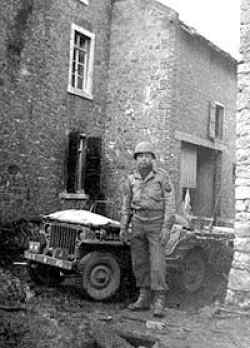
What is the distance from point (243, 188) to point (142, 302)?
2052mm

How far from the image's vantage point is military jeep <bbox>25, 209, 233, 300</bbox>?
6.68 m

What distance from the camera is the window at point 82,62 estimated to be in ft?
45.3

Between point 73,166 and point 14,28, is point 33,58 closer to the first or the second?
point 14,28

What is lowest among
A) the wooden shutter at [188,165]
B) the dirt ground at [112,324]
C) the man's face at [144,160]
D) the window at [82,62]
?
the dirt ground at [112,324]

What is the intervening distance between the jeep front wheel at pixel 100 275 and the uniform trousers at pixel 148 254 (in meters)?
0.62

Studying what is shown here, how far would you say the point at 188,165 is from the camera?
14.0 meters

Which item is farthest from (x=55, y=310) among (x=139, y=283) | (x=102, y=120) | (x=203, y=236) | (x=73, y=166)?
(x=102, y=120)

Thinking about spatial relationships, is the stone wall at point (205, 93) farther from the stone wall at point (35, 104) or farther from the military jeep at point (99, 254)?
the military jeep at point (99, 254)

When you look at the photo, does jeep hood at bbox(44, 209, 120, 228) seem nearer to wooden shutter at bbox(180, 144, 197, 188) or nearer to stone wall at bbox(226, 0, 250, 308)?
stone wall at bbox(226, 0, 250, 308)

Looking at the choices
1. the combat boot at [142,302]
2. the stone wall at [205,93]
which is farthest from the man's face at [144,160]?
the stone wall at [205,93]

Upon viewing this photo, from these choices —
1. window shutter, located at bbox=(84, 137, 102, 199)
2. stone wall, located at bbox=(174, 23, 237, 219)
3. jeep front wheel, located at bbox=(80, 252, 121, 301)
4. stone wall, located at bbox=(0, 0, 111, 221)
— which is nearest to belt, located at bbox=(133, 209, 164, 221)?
jeep front wheel, located at bbox=(80, 252, 121, 301)

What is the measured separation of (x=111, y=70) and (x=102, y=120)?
1621 mm

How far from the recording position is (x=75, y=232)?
696 centimetres

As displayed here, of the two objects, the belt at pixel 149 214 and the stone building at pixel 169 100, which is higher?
the stone building at pixel 169 100
